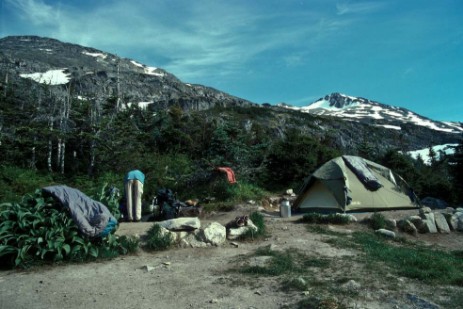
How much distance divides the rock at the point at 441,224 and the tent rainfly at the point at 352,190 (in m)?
3.02

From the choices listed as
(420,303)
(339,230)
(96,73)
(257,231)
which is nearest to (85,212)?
(257,231)

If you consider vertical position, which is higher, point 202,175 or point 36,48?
point 36,48

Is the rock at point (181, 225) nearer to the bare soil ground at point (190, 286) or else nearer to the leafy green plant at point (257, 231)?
the bare soil ground at point (190, 286)

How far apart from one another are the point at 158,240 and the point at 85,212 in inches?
73.3

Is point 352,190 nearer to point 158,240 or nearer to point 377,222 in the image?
point 377,222

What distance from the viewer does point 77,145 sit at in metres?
21.8

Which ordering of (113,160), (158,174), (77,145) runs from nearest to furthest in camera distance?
(158,174) < (113,160) < (77,145)

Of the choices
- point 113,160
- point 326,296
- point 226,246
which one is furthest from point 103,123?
point 326,296

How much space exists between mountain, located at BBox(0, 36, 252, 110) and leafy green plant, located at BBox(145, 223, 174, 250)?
6218 cm

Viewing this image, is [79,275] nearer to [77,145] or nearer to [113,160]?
[113,160]

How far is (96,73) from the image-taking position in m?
106

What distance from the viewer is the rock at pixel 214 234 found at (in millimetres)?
9367

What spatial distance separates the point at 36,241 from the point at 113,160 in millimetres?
13189

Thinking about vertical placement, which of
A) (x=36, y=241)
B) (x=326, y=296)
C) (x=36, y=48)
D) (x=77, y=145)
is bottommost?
(x=326, y=296)
